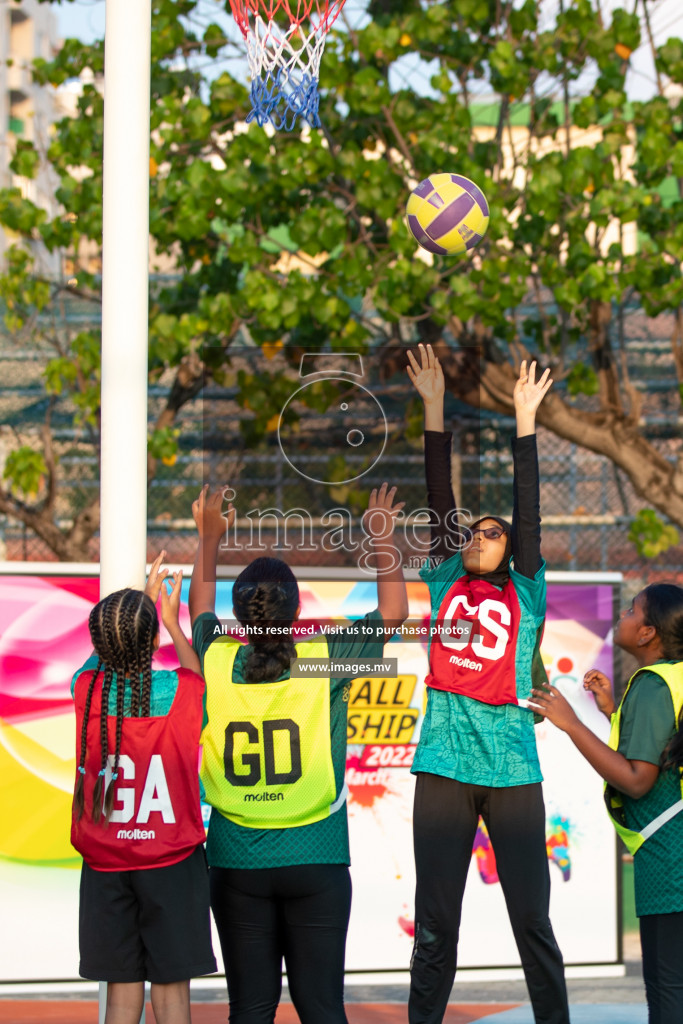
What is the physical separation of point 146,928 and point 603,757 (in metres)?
1.48

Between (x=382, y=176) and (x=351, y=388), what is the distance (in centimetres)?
158

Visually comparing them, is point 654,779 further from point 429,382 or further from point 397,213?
point 397,213

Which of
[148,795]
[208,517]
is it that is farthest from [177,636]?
[148,795]

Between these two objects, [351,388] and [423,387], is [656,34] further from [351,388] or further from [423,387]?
[423,387]

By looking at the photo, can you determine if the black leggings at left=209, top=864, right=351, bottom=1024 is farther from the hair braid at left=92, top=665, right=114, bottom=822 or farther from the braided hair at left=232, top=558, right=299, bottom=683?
the braided hair at left=232, top=558, right=299, bottom=683

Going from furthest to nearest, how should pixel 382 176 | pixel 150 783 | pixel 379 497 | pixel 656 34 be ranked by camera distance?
pixel 656 34 → pixel 382 176 → pixel 379 497 → pixel 150 783

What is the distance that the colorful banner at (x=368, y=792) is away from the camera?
526cm

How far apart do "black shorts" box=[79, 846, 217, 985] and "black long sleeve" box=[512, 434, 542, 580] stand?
1.52 m

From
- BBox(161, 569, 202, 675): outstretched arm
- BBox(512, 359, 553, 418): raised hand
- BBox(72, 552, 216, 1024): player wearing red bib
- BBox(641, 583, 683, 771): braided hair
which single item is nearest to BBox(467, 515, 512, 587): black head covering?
BBox(512, 359, 553, 418): raised hand

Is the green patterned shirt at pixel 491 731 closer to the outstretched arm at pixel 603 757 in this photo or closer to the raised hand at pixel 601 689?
the raised hand at pixel 601 689

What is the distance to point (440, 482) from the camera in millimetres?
Result: 4047

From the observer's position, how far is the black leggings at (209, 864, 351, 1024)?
11.0 ft

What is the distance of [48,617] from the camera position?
210 inches

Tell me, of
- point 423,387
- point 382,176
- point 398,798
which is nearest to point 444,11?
point 382,176
